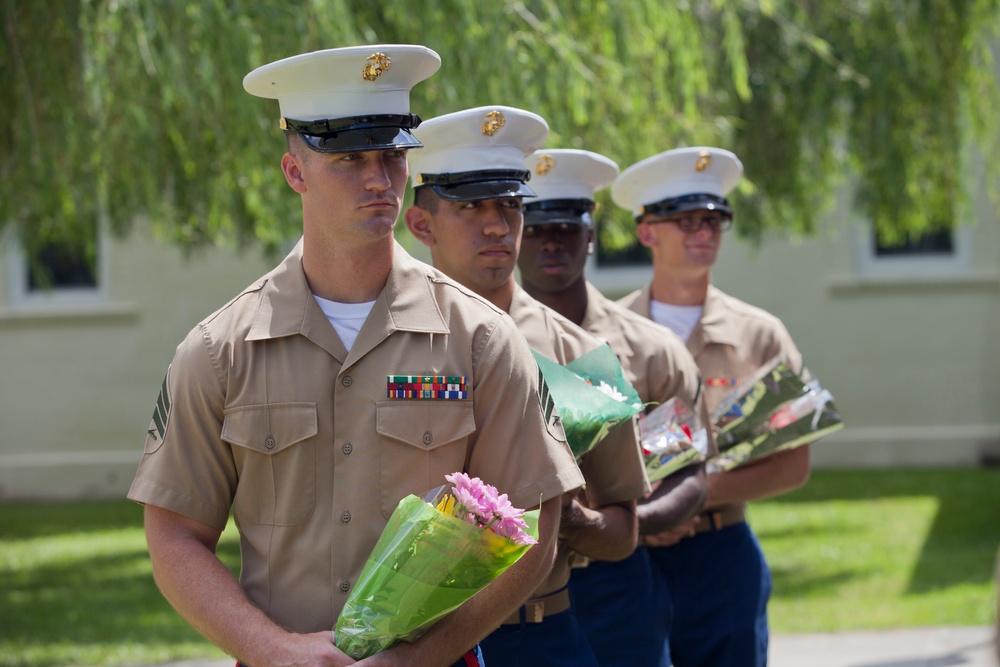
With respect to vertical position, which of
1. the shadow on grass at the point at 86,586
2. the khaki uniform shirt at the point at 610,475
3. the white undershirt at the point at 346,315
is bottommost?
the shadow on grass at the point at 86,586

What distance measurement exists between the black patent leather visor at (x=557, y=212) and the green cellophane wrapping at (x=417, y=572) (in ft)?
6.31

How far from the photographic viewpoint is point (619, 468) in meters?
3.35

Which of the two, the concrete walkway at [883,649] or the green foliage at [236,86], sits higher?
the green foliage at [236,86]

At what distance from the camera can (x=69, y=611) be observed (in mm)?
9867

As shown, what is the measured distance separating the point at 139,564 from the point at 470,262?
923cm

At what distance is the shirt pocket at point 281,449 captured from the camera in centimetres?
257

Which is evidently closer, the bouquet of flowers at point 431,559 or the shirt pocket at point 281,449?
the bouquet of flowers at point 431,559

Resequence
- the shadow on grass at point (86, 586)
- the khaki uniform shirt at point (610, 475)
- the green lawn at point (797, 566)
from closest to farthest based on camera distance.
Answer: the khaki uniform shirt at point (610, 475) → the green lawn at point (797, 566) → the shadow on grass at point (86, 586)

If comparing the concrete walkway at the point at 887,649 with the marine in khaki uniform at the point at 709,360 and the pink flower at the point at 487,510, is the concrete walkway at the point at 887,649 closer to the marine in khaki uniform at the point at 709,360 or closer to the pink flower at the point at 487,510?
the marine in khaki uniform at the point at 709,360

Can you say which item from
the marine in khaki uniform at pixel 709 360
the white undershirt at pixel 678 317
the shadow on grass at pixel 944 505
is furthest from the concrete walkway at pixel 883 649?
the white undershirt at pixel 678 317

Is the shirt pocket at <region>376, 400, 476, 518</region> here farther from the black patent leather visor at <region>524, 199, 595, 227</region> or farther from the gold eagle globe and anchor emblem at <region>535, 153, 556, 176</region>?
the gold eagle globe and anchor emblem at <region>535, 153, 556, 176</region>

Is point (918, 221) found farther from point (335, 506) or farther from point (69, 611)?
point (335, 506)

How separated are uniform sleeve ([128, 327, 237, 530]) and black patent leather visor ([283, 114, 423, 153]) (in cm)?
47

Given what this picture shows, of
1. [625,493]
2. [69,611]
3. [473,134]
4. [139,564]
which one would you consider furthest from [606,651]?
[139,564]
